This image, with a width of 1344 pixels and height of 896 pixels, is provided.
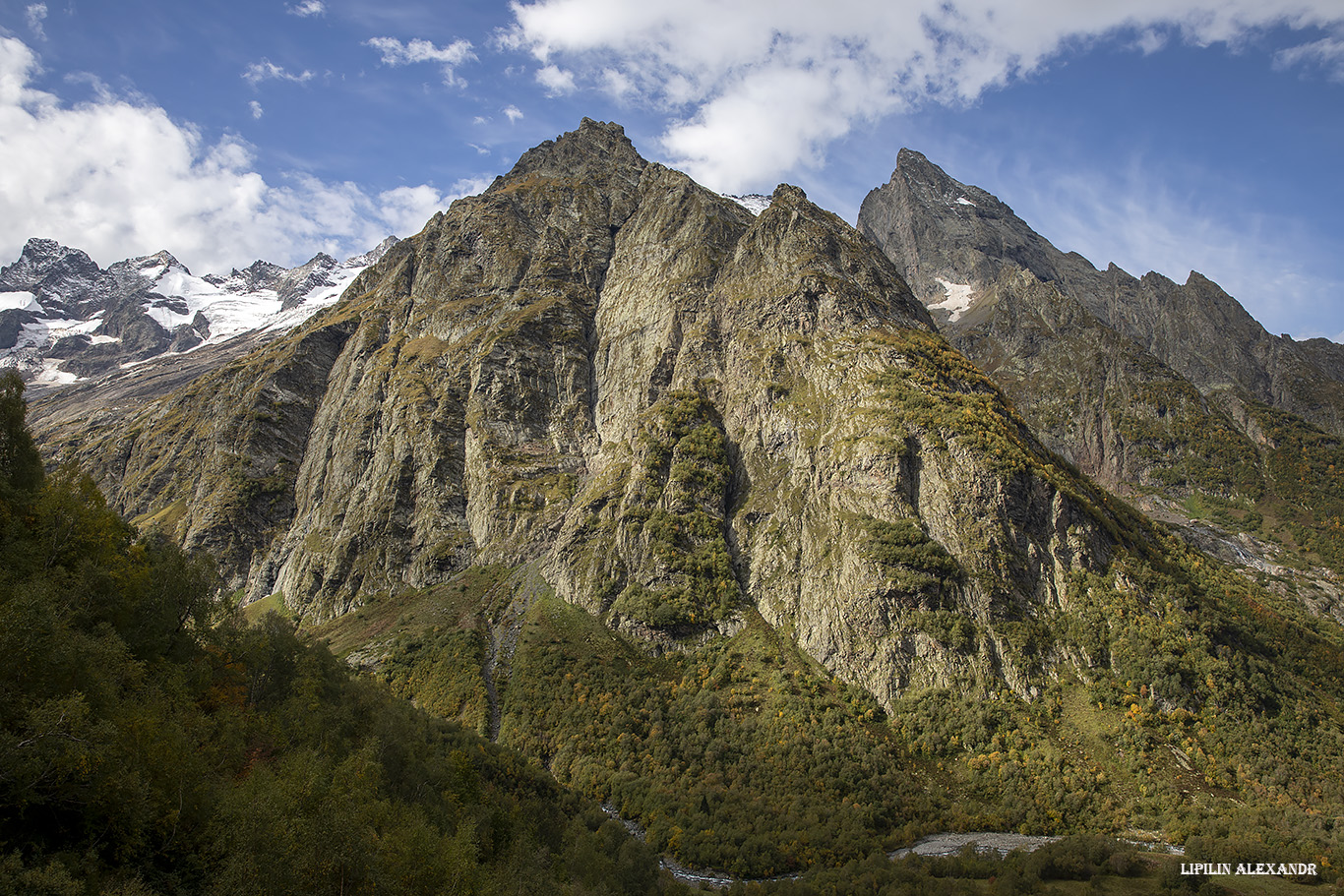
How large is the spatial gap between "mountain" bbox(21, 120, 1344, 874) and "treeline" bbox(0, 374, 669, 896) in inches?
1492

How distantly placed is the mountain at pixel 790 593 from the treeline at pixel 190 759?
124ft

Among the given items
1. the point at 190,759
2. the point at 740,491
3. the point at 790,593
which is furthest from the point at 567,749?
the point at 190,759

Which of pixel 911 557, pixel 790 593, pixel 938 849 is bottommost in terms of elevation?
pixel 938 849

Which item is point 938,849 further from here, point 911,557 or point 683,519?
point 683,519

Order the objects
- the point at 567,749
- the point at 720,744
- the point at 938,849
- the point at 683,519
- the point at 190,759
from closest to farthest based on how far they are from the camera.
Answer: the point at 190,759 < the point at 938,849 < the point at 720,744 < the point at 567,749 < the point at 683,519

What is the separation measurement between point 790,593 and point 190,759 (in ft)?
378

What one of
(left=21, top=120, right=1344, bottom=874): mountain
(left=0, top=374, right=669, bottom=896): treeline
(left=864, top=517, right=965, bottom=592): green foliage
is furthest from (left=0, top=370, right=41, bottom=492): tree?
(left=864, top=517, right=965, bottom=592): green foliage

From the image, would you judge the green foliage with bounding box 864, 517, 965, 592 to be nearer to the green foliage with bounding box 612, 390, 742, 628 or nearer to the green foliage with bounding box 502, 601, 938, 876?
the green foliage with bounding box 502, 601, 938, 876

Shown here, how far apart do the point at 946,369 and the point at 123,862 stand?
542 feet

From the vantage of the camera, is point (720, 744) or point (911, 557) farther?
point (911, 557)

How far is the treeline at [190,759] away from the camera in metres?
29.0

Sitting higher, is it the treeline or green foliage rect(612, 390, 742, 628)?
green foliage rect(612, 390, 742, 628)

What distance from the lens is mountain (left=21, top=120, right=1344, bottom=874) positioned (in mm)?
98375

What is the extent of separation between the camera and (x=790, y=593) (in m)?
137
